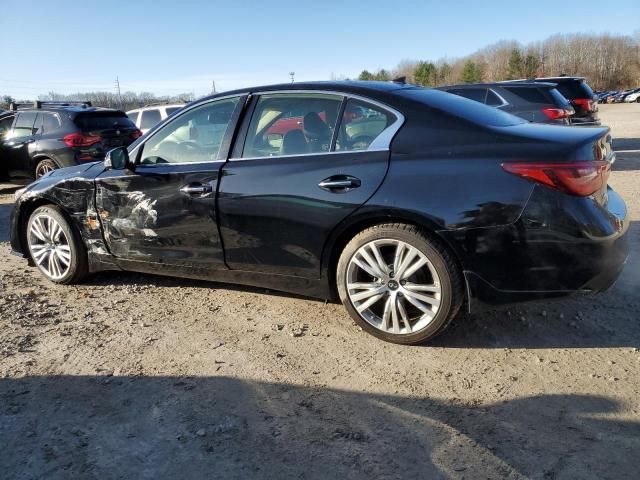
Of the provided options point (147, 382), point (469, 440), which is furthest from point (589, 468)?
point (147, 382)

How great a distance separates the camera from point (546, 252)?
2.89 meters

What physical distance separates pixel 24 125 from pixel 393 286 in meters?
9.07

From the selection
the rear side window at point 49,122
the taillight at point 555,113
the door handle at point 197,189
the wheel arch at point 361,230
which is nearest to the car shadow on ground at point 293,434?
the wheel arch at point 361,230

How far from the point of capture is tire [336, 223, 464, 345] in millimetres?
3104

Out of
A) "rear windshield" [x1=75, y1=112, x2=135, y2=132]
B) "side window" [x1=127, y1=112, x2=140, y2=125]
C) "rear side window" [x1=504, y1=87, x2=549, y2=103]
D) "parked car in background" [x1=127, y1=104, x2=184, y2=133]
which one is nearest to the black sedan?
"rear windshield" [x1=75, y1=112, x2=135, y2=132]

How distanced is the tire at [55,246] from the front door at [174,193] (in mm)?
413

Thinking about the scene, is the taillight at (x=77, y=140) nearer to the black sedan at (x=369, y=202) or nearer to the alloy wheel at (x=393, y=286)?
the black sedan at (x=369, y=202)

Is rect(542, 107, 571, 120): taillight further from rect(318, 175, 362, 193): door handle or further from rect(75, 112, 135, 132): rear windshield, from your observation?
rect(75, 112, 135, 132): rear windshield

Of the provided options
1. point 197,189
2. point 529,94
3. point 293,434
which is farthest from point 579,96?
point 293,434

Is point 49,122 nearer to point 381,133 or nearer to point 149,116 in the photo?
point 149,116

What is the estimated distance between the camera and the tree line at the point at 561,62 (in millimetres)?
87250

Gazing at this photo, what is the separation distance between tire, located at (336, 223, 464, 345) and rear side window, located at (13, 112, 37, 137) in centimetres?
849

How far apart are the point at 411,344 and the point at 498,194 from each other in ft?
3.54

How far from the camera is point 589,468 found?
Answer: 217 cm
